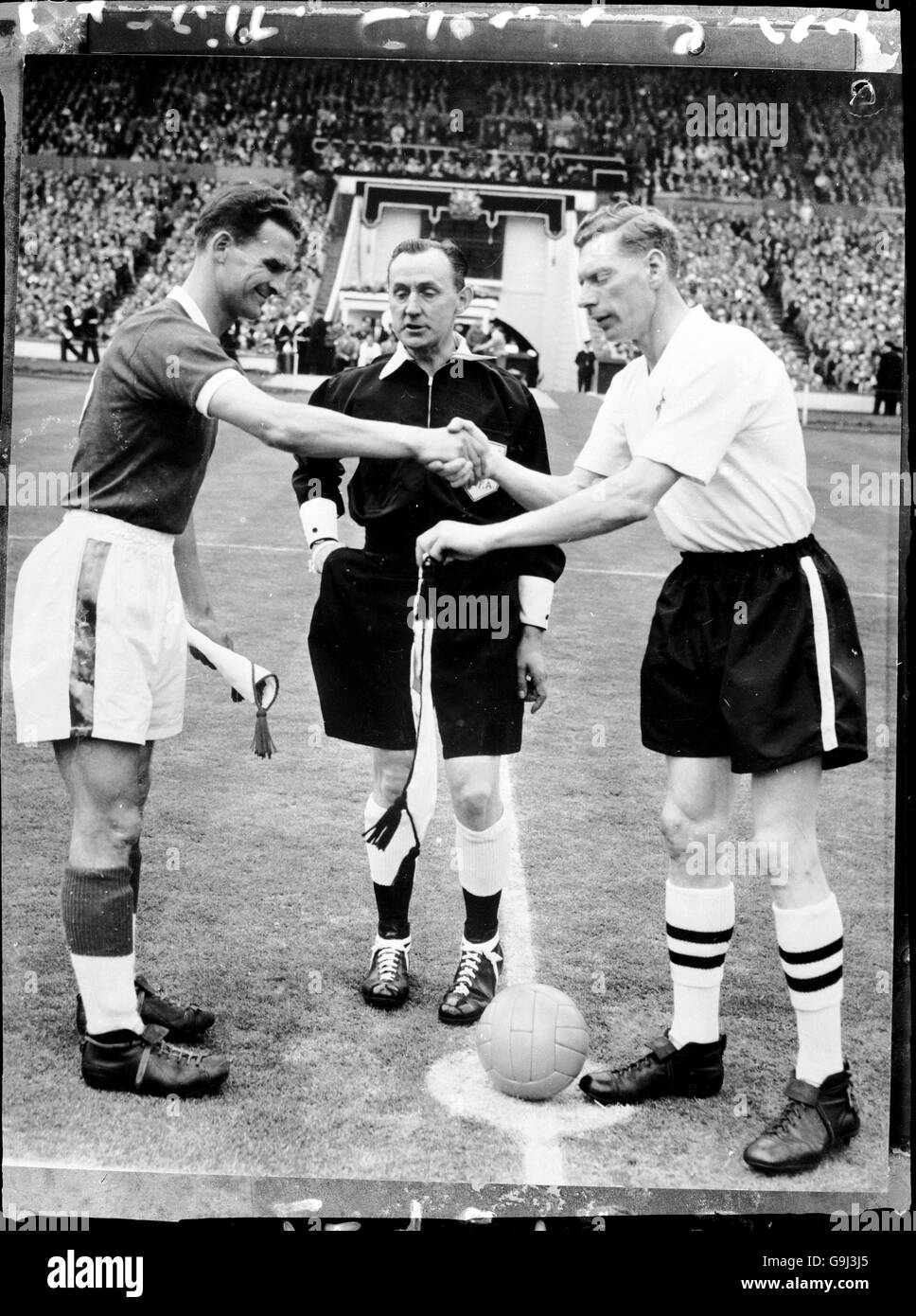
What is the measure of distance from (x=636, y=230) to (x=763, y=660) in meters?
1.04

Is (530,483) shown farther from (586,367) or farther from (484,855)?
(484,855)

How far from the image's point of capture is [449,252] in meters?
3.22

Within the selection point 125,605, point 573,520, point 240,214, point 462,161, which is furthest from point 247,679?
point 462,161

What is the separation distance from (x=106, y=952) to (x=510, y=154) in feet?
7.27

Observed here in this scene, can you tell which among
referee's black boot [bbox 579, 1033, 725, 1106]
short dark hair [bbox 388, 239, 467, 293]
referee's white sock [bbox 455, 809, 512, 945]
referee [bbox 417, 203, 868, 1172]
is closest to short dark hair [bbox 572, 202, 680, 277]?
referee [bbox 417, 203, 868, 1172]

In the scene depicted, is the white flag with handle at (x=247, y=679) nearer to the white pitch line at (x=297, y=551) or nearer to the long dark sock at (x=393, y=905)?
the white pitch line at (x=297, y=551)

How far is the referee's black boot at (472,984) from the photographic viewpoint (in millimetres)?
3428

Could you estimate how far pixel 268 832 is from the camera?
3.63m

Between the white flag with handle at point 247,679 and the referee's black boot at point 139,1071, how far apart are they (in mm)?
793

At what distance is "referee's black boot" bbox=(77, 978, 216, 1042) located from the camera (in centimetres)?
339

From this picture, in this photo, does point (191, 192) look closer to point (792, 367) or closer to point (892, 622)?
point (792, 367)

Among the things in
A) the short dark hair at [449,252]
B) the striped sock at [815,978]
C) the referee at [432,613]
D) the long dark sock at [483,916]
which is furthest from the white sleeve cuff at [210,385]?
the striped sock at [815,978]

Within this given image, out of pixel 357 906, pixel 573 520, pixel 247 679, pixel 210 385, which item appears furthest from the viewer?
pixel 357 906

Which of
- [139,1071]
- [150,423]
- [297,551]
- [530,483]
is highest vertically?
[150,423]
